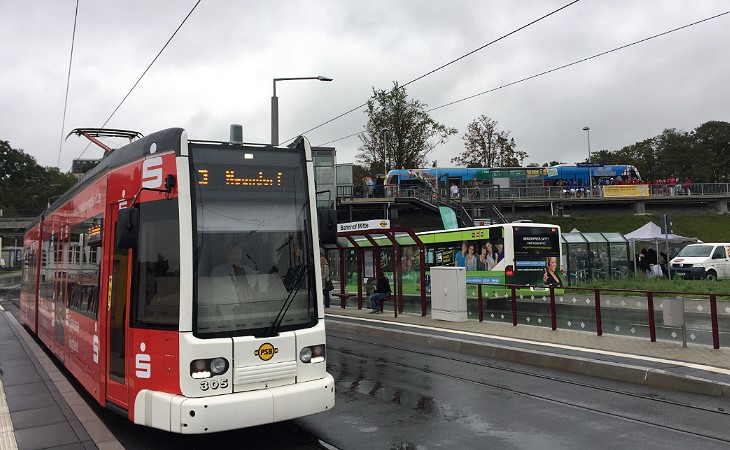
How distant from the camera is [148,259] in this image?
18.9 feet

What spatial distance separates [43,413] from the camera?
7.43 m

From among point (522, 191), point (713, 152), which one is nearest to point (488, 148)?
point (522, 191)

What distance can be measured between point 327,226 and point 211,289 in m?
1.42

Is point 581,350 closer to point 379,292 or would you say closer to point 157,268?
point 157,268

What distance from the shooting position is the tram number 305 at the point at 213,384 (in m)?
5.26

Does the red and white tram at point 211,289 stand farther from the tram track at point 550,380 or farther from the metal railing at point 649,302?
the metal railing at point 649,302

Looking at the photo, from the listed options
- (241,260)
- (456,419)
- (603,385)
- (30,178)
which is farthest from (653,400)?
(30,178)

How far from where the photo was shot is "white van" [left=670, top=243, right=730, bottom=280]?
90.2 feet

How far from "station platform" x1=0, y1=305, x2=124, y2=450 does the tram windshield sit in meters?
1.95

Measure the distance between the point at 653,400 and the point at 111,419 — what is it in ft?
22.5

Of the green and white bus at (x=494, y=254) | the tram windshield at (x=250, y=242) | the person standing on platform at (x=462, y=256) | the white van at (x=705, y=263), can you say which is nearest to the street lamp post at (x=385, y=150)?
the white van at (x=705, y=263)

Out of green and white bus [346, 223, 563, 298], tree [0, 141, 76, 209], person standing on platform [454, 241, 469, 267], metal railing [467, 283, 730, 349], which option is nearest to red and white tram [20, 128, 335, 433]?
metal railing [467, 283, 730, 349]

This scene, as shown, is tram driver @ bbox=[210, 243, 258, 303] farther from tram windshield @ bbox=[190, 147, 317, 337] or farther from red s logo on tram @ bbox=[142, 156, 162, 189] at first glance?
red s logo on tram @ bbox=[142, 156, 162, 189]

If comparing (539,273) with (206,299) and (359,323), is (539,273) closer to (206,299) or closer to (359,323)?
(359,323)
